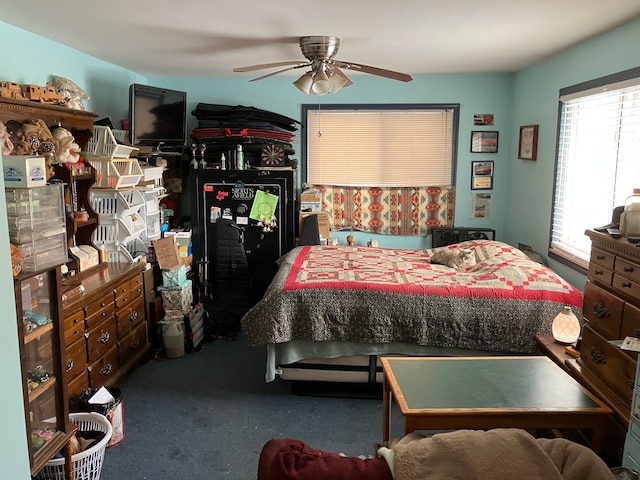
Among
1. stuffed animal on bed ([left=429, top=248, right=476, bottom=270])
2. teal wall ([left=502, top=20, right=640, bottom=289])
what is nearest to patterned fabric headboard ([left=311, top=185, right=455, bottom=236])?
teal wall ([left=502, top=20, right=640, bottom=289])

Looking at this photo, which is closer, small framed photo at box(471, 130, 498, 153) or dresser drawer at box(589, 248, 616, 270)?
dresser drawer at box(589, 248, 616, 270)

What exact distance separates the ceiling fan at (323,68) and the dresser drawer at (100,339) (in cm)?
186

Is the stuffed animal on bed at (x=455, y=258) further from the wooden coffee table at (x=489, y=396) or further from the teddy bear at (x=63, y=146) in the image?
the teddy bear at (x=63, y=146)

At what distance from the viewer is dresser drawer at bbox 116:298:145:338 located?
142 inches

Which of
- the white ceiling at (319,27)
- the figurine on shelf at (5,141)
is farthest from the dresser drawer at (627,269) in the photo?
the figurine on shelf at (5,141)

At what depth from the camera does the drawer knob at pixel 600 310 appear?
6.82ft

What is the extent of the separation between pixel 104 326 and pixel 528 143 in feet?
12.0

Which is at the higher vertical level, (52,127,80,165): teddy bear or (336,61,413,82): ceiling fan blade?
(336,61,413,82): ceiling fan blade

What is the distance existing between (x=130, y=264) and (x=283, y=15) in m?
2.14

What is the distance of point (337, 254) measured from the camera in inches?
168

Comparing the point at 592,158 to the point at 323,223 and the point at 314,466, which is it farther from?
the point at 314,466

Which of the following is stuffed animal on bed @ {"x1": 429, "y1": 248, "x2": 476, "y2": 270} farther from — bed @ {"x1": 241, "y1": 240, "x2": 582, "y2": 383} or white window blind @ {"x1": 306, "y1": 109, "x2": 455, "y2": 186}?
white window blind @ {"x1": 306, "y1": 109, "x2": 455, "y2": 186}

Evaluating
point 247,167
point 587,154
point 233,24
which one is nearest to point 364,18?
point 233,24

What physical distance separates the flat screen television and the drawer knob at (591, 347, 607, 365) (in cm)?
355
